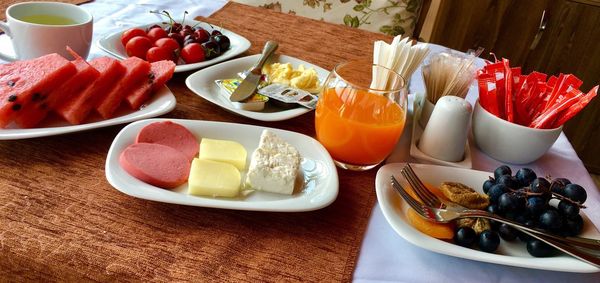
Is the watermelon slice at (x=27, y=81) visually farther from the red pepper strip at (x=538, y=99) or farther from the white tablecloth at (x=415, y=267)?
the red pepper strip at (x=538, y=99)

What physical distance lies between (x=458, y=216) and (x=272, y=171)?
0.28 metres

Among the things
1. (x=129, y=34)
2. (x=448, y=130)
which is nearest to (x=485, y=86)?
(x=448, y=130)

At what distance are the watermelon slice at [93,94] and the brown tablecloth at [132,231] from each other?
4 cm

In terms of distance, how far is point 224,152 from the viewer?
75 cm

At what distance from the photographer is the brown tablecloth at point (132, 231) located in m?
0.59

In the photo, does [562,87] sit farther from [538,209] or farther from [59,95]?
[59,95]

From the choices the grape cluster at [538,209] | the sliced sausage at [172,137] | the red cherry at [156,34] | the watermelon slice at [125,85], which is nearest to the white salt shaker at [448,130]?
the grape cluster at [538,209]

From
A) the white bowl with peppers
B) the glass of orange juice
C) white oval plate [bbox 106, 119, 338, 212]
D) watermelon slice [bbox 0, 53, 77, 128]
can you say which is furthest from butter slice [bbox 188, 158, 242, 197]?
the white bowl with peppers

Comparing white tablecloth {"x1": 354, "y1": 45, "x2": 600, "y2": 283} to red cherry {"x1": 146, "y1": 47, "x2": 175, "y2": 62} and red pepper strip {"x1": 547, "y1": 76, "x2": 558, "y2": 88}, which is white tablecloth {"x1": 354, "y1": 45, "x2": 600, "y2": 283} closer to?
red pepper strip {"x1": 547, "y1": 76, "x2": 558, "y2": 88}

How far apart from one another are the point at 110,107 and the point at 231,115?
0.22 m

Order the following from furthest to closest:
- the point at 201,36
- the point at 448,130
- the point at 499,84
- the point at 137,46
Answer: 1. the point at 201,36
2. the point at 137,46
3. the point at 499,84
4. the point at 448,130

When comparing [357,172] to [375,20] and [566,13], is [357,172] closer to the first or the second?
[375,20]

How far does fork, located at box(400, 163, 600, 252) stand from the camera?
26.3 inches

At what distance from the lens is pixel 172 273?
585 millimetres
